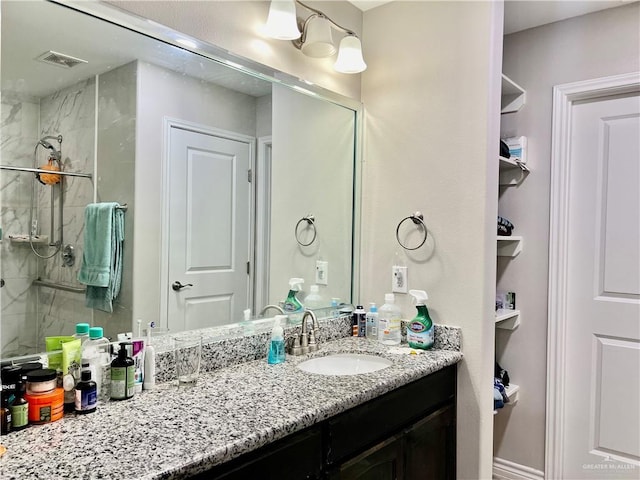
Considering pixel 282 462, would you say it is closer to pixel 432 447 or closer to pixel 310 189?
pixel 432 447

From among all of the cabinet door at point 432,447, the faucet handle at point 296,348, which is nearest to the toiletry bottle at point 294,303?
the faucet handle at point 296,348

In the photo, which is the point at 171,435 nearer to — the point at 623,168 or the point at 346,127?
the point at 346,127

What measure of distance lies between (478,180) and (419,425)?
3.22ft

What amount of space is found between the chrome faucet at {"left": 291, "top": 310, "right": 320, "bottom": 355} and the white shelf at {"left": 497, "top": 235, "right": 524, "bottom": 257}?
1223 millimetres

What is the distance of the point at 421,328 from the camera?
1897mm

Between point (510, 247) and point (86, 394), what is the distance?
215cm

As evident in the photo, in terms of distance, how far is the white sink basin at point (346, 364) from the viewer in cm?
176

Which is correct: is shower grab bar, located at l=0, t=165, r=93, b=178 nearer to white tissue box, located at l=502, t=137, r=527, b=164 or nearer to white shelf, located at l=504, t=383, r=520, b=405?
white tissue box, located at l=502, t=137, r=527, b=164

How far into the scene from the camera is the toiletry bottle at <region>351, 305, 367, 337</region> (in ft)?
6.97

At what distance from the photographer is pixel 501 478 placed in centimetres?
250

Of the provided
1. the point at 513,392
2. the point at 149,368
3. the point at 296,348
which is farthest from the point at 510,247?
the point at 149,368

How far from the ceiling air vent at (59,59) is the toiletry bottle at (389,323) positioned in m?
1.46

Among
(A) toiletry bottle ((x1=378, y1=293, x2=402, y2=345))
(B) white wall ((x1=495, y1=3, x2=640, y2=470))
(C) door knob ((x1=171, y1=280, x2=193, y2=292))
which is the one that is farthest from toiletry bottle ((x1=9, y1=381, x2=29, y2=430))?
(B) white wall ((x1=495, y1=3, x2=640, y2=470))

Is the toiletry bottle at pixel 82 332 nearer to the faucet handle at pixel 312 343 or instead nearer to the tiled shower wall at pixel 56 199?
the tiled shower wall at pixel 56 199
